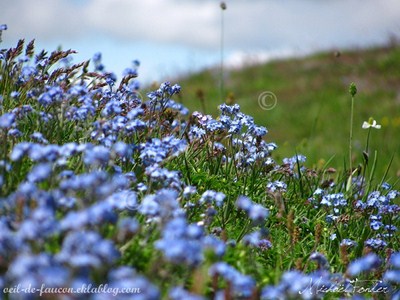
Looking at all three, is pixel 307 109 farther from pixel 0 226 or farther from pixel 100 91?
pixel 0 226

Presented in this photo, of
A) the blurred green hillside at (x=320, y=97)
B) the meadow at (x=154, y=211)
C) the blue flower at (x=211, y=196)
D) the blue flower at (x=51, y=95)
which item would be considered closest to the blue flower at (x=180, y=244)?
the meadow at (x=154, y=211)

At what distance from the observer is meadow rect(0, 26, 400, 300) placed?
7.91 ft

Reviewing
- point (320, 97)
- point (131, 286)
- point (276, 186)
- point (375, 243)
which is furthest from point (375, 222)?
point (320, 97)

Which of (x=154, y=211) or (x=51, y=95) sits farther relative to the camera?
(x=51, y=95)

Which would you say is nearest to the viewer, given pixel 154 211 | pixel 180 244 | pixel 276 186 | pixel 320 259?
pixel 180 244

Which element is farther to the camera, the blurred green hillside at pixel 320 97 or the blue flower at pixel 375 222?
the blurred green hillside at pixel 320 97

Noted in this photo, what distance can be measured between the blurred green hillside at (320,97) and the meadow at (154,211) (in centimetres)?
540

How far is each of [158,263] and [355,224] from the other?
7.79ft

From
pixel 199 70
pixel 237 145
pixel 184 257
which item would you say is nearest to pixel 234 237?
pixel 237 145

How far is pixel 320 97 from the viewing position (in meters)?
15.3

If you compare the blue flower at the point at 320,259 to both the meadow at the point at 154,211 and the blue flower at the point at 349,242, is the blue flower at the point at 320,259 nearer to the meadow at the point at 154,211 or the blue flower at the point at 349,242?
the meadow at the point at 154,211

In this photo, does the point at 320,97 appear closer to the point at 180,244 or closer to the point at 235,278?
the point at 235,278

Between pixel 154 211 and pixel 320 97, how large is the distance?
12893mm

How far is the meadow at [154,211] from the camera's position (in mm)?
2410
